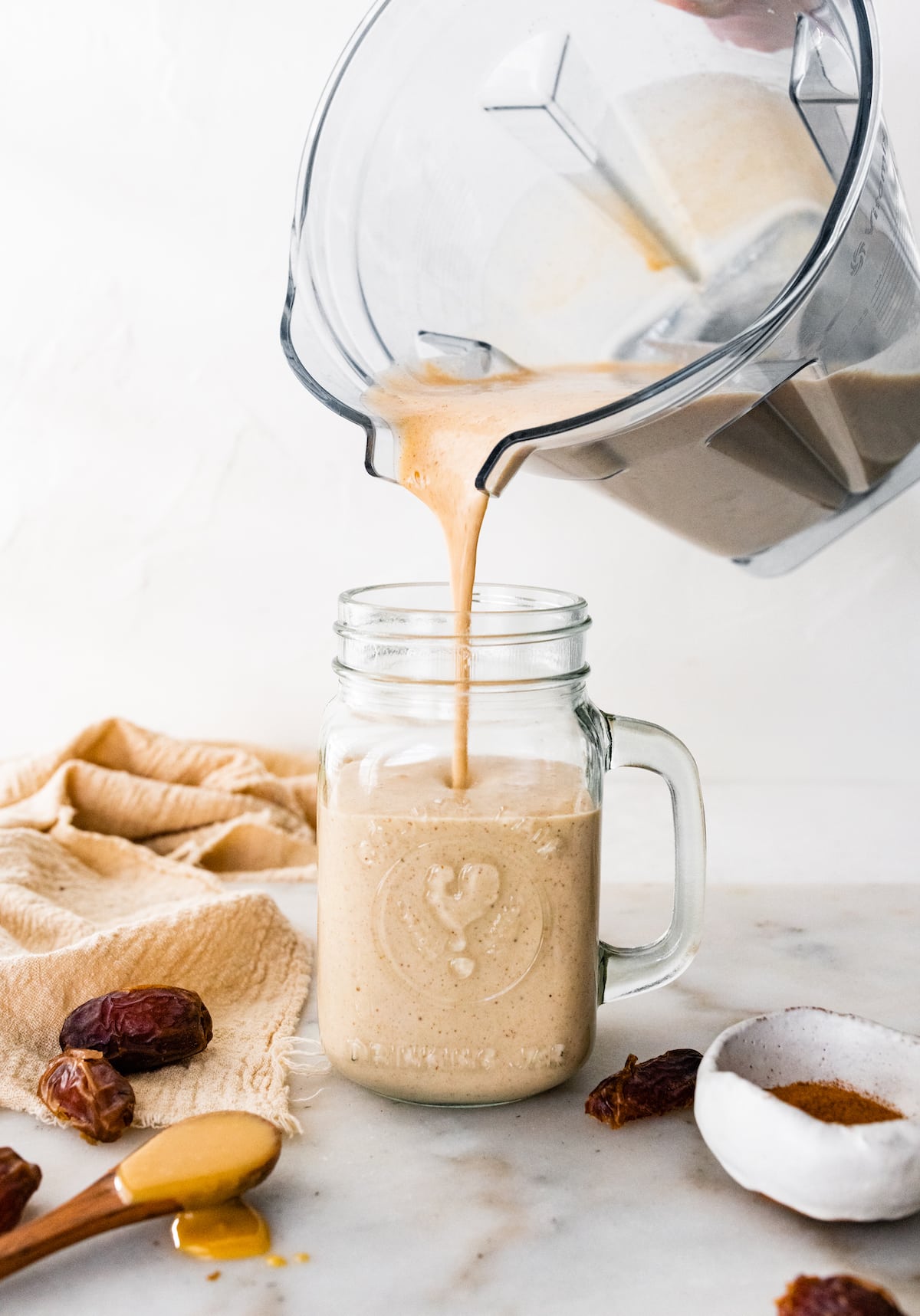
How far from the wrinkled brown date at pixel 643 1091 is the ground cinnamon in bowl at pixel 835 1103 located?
78 mm

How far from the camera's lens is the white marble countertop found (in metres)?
0.59

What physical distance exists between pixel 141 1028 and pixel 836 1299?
43 cm

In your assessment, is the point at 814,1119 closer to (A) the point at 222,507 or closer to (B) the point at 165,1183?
(B) the point at 165,1183

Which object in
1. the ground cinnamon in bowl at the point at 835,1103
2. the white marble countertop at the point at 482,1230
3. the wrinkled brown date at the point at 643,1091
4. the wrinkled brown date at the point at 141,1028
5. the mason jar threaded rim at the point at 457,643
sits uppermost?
the mason jar threaded rim at the point at 457,643

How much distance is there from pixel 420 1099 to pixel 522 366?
540mm

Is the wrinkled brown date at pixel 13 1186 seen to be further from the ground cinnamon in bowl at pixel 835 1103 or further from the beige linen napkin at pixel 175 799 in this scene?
the beige linen napkin at pixel 175 799

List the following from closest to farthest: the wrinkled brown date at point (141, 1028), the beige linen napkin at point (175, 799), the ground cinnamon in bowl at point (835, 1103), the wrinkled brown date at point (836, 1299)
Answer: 1. the wrinkled brown date at point (836, 1299)
2. the ground cinnamon in bowl at point (835, 1103)
3. the wrinkled brown date at point (141, 1028)
4. the beige linen napkin at point (175, 799)

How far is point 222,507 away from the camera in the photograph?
1478mm

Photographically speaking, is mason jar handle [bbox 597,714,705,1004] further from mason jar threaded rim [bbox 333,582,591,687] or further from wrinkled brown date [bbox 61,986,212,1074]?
wrinkled brown date [bbox 61,986,212,1074]

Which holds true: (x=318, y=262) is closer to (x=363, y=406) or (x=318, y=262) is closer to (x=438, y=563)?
(x=363, y=406)

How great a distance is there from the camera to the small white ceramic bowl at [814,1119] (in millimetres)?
595

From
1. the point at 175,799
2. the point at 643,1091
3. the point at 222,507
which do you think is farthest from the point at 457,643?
the point at 222,507

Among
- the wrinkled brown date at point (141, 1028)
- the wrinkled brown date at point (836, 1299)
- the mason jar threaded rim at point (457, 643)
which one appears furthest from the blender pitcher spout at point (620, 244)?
the wrinkled brown date at point (836, 1299)

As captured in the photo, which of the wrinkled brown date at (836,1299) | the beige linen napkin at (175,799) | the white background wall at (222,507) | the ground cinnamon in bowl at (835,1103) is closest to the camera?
the wrinkled brown date at (836,1299)
